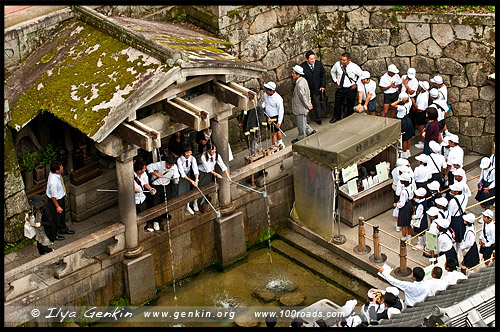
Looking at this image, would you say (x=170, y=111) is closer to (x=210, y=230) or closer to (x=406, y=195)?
(x=210, y=230)

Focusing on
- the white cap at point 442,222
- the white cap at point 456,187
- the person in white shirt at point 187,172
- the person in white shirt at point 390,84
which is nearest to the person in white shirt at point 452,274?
the white cap at point 442,222

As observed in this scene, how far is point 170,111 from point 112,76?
1263 mm

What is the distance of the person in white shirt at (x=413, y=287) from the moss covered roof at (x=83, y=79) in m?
5.50

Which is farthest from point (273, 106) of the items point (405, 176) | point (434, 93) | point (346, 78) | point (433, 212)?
point (433, 212)

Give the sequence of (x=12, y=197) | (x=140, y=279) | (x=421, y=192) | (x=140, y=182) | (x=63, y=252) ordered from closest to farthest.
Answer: (x=63, y=252) → (x=12, y=197) → (x=140, y=182) → (x=140, y=279) → (x=421, y=192)

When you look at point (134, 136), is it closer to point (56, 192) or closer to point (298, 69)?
point (56, 192)

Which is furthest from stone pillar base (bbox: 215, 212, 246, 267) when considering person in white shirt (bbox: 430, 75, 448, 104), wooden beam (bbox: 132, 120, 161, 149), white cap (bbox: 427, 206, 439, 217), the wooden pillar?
person in white shirt (bbox: 430, 75, 448, 104)

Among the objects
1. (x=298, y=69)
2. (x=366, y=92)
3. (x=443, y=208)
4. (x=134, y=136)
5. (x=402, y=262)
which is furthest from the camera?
(x=366, y=92)

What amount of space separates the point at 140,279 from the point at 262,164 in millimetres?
3606

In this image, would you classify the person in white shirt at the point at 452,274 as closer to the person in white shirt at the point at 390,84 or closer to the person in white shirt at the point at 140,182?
the person in white shirt at the point at 140,182

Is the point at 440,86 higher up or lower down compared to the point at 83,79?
lower down

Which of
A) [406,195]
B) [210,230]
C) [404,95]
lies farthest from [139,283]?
[404,95]

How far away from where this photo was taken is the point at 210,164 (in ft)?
72.1

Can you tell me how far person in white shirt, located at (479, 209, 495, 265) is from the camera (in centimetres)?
2070
